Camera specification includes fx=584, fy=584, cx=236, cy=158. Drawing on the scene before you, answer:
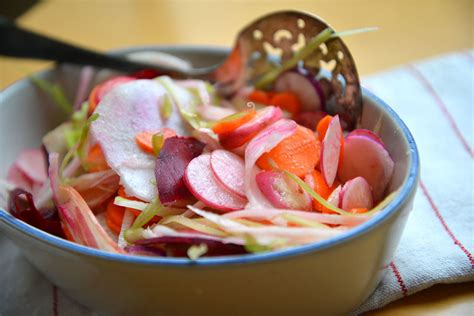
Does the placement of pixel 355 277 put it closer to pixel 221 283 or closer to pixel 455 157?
pixel 221 283

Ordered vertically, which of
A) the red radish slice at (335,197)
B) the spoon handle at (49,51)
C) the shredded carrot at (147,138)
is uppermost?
the spoon handle at (49,51)

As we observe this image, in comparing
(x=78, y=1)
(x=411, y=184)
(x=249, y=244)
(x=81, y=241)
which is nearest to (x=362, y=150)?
(x=411, y=184)

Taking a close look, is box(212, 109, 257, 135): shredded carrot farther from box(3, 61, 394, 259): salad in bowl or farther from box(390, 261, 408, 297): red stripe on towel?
box(390, 261, 408, 297): red stripe on towel

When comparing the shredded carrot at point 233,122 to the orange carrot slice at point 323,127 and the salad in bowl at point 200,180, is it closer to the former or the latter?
the salad in bowl at point 200,180

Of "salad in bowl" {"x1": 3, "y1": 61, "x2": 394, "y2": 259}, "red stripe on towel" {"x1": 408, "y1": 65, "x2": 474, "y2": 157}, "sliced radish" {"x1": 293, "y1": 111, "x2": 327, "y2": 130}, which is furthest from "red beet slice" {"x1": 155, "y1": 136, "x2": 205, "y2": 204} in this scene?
"red stripe on towel" {"x1": 408, "y1": 65, "x2": 474, "y2": 157}

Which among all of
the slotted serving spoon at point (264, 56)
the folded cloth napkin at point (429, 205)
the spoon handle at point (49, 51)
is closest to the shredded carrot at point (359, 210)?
the folded cloth napkin at point (429, 205)

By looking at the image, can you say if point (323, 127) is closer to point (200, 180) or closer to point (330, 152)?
point (330, 152)
